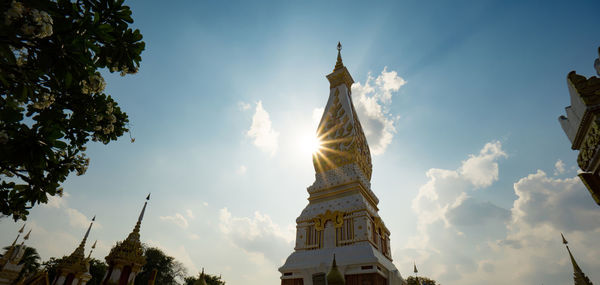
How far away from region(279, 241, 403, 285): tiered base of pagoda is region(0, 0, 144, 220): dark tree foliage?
30.3 feet

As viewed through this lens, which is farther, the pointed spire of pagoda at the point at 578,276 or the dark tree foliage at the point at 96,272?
the dark tree foliage at the point at 96,272

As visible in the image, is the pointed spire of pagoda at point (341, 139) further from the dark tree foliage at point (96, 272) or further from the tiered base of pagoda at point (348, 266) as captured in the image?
the dark tree foliage at point (96, 272)

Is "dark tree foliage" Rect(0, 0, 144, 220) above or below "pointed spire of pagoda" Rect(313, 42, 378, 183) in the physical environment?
below

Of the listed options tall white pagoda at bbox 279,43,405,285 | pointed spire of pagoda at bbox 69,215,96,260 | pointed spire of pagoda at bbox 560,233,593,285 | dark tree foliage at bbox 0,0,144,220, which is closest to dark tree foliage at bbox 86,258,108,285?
pointed spire of pagoda at bbox 69,215,96,260

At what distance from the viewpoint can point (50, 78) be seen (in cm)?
386

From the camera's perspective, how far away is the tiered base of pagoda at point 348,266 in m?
11.7

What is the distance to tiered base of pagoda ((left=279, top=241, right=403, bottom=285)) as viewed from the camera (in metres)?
11.7

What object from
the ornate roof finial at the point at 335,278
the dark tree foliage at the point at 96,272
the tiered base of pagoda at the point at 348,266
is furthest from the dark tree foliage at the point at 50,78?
the dark tree foliage at the point at 96,272

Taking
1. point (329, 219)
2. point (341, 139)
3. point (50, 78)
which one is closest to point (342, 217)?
point (329, 219)

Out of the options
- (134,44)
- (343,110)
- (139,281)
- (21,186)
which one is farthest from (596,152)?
(139,281)

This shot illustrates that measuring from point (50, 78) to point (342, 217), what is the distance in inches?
500

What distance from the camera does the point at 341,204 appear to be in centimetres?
1488

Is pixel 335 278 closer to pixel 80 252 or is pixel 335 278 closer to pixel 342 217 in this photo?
pixel 342 217

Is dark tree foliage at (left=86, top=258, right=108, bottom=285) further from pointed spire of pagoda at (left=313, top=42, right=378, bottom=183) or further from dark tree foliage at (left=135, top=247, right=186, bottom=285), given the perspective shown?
pointed spire of pagoda at (left=313, top=42, right=378, bottom=183)
